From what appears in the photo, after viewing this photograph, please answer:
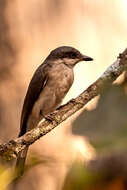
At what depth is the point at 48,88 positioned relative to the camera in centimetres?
410

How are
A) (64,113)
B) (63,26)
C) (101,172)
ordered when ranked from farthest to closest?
(63,26) → (64,113) → (101,172)

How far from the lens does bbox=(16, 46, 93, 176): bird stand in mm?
4098

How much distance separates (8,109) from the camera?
18.3ft

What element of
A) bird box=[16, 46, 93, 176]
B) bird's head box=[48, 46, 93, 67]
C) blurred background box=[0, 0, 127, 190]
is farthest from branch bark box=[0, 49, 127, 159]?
blurred background box=[0, 0, 127, 190]

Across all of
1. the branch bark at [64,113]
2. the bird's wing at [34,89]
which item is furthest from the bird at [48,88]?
the branch bark at [64,113]

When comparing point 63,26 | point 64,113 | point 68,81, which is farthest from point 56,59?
→ point 64,113

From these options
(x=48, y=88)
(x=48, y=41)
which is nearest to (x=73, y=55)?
(x=48, y=88)

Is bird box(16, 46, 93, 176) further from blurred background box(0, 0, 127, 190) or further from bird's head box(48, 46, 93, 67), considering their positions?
blurred background box(0, 0, 127, 190)

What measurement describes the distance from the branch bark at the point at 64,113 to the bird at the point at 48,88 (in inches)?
50.4

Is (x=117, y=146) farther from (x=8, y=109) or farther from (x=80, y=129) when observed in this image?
(x=8, y=109)

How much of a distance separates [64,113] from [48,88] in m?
1.44

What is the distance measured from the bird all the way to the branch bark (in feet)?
4.20

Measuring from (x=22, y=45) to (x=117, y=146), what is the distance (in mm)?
5331

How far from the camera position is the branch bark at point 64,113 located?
2.22m
